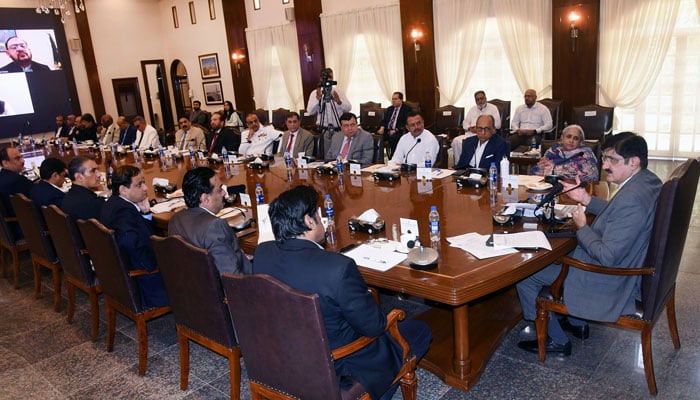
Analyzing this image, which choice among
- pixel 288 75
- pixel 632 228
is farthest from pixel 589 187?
pixel 288 75

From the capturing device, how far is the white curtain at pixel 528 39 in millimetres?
7887

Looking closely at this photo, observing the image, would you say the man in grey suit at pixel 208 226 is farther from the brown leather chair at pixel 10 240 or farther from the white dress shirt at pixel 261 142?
the white dress shirt at pixel 261 142

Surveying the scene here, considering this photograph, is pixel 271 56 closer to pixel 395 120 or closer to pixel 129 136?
pixel 129 136

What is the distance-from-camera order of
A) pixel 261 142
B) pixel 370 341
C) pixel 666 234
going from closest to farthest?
pixel 370 341
pixel 666 234
pixel 261 142

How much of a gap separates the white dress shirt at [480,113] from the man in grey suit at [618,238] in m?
5.43

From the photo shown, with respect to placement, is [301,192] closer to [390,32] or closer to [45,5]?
[45,5]

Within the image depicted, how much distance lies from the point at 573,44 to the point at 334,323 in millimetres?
7111

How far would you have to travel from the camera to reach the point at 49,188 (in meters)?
3.99

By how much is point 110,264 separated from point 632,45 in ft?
24.0

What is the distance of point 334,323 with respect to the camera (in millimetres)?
1820

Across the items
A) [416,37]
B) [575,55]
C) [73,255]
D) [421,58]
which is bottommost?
[73,255]

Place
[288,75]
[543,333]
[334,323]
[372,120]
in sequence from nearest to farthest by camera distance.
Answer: [334,323], [543,333], [372,120], [288,75]

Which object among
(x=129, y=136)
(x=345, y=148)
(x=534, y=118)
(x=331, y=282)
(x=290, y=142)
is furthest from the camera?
(x=129, y=136)

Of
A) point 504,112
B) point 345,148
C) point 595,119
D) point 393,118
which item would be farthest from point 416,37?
point 345,148
